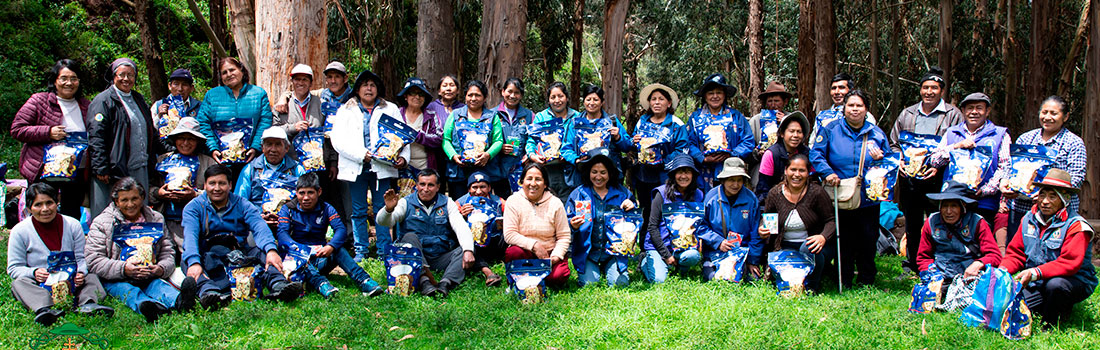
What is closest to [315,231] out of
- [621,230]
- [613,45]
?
[621,230]

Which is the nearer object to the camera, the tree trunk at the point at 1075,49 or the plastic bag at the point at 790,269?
the plastic bag at the point at 790,269

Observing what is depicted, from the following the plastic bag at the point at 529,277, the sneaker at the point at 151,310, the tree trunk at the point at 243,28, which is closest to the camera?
the sneaker at the point at 151,310

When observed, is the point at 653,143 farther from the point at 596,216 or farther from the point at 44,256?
the point at 44,256

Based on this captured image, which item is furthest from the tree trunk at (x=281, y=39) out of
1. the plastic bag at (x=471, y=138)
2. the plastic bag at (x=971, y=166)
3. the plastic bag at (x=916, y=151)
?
the plastic bag at (x=971, y=166)

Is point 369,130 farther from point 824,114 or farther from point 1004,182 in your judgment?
point 1004,182

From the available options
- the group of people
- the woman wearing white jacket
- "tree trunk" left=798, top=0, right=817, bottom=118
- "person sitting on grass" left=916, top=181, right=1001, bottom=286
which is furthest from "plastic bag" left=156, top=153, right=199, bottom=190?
"tree trunk" left=798, top=0, right=817, bottom=118

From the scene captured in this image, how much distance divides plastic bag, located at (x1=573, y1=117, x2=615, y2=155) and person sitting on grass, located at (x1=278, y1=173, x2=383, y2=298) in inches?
86.4

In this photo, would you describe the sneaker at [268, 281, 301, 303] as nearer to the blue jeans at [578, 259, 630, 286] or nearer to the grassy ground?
→ the grassy ground

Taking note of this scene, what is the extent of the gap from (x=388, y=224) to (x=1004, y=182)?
5005 mm

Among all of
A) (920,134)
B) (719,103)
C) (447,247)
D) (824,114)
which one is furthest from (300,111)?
(920,134)

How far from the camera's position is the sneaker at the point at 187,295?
5156 mm

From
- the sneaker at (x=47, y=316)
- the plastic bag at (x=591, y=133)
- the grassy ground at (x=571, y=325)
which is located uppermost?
the plastic bag at (x=591, y=133)

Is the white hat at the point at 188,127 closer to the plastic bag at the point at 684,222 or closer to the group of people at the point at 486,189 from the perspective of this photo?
the group of people at the point at 486,189

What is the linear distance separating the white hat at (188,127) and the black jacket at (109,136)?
14.5 inches
